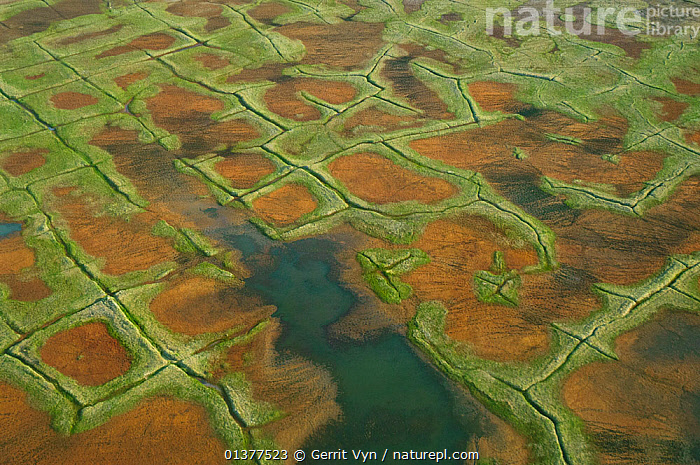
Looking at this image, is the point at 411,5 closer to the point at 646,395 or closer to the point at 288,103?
the point at 288,103

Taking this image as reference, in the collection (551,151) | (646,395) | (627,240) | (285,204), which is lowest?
(646,395)

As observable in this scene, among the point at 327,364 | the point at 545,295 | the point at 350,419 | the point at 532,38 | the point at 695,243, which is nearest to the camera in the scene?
the point at 350,419

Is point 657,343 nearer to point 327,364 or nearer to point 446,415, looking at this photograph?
point 446,415

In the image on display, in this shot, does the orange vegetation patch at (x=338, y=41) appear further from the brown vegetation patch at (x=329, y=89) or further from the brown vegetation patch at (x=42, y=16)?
the brown vegetation patch at (x=42, y=16)

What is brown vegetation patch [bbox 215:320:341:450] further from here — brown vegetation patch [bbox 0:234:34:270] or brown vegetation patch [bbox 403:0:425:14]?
brown vegetation patch [bbox 403:0:425:14]

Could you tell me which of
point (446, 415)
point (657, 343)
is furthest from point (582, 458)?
point (657, 343)

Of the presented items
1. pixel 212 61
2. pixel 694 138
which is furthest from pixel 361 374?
pixel 212 61
